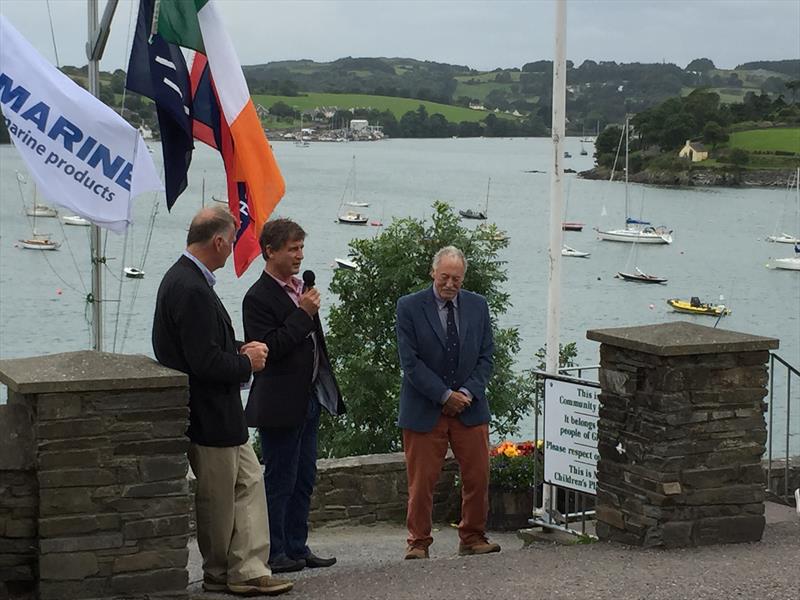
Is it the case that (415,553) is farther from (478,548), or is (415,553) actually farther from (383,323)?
(383,323)

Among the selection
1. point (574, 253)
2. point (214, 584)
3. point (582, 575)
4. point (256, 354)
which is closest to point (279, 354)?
point (256, 354)

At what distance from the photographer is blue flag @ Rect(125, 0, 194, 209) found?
9.16m

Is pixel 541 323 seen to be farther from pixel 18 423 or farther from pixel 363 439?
pixel 18 423

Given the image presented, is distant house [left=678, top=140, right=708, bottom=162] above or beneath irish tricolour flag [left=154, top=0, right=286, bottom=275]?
beneath

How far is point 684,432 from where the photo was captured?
7750 mm

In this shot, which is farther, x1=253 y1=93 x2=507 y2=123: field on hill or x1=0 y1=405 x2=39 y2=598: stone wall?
x1=253 y1=93 x2=507 y2=123: field on hill

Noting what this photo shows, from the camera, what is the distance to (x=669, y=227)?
338ft

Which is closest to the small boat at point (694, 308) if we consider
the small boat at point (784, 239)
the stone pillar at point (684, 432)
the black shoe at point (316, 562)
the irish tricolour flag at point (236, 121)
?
the small boat at point (784, 239)

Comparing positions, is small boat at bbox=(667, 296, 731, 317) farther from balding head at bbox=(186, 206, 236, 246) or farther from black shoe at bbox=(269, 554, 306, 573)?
balding head at bbox=(186, 206, 236, 246)

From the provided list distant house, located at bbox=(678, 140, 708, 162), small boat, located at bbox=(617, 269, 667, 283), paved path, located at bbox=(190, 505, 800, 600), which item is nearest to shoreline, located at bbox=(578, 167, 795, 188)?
distant house, located at bbox=(678, 140, 708, 162)

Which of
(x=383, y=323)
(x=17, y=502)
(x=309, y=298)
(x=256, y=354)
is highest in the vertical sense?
(x=309, y=298)

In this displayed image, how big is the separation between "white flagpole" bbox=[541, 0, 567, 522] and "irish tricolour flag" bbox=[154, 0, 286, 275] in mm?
1843

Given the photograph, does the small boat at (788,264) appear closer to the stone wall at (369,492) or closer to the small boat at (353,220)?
the small boat at (353,220)

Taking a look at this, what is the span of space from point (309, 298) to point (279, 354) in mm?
340
